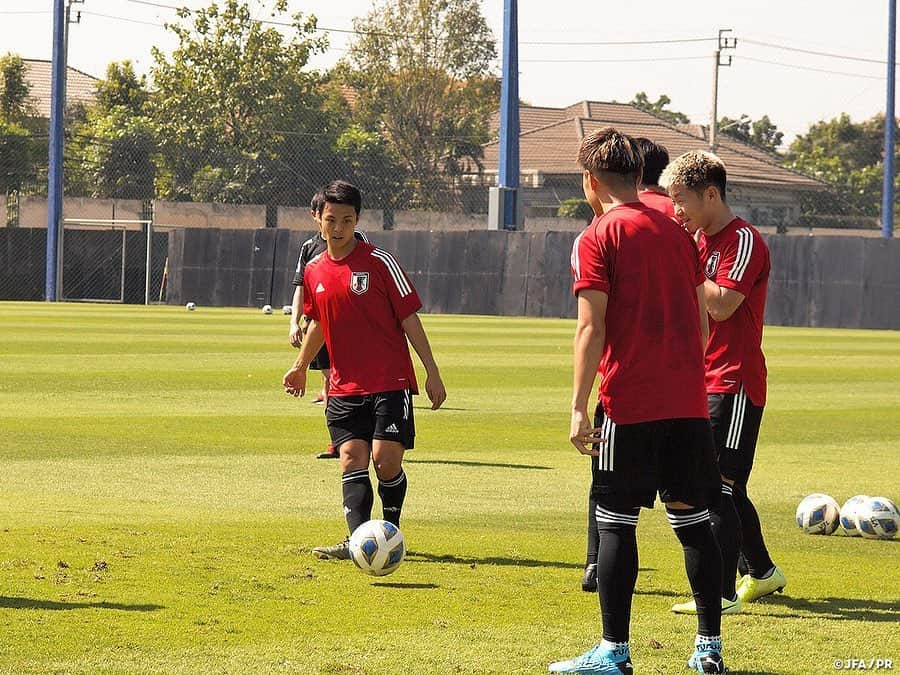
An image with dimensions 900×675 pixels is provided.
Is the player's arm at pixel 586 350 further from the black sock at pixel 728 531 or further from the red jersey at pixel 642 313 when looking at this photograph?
the black sock at pixel 728 531

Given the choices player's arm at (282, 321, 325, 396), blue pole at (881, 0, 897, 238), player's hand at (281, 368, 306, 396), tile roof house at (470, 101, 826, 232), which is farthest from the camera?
tile roof house at (470, 101, 826, 232)

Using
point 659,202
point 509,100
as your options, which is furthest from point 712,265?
point 509,100

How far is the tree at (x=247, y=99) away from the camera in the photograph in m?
50.4

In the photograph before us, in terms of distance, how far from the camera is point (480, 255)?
36.9m

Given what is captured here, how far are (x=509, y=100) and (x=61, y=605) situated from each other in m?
35.9

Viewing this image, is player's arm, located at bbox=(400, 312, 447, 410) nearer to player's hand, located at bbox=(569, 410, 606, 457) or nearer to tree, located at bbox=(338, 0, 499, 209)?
player's hand, located at bbox=(569, 410, 606, 457)

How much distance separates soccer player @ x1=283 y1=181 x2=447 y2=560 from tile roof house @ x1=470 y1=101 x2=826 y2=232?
5374 cm

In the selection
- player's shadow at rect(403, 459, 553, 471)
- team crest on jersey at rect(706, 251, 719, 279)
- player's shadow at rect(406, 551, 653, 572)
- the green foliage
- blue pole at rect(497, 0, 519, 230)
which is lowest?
player's shadow at rect(403, 459, 553, 471)

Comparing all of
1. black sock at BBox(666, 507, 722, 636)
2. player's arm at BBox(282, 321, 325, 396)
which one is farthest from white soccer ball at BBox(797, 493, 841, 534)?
black sock at BBox(666, 507, 722, 636)

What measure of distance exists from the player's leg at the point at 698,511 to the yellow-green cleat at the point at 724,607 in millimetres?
873

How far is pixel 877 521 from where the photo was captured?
8500 millimetres

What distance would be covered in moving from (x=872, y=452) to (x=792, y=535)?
4043mm

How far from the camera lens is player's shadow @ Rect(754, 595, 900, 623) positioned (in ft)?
20.9

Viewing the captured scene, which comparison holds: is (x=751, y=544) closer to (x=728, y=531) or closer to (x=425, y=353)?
(x=728, y=531)
